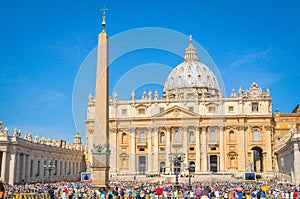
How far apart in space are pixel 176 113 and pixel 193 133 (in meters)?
4.31

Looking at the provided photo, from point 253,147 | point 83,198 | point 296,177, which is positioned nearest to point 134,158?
point 253,147

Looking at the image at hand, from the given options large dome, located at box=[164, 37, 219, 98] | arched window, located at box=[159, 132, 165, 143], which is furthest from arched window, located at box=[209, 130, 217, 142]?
large dome, located at box=[164, 37, 219, 98]

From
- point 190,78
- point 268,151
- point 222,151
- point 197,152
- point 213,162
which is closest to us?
point 268,151

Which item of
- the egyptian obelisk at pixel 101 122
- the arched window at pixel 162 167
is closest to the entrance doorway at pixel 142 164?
the arched window at pixel 162 167

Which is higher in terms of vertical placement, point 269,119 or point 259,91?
point 259,91

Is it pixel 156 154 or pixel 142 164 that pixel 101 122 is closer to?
pixel 156 154

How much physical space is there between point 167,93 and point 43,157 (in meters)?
48.3

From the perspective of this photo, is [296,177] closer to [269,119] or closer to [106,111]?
[106,111]

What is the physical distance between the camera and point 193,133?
67625mm

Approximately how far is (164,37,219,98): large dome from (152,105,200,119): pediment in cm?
2232

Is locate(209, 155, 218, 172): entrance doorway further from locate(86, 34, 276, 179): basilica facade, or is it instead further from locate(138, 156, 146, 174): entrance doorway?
locate(138, 156, 146, 174): entrance doorway

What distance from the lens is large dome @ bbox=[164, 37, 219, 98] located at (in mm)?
92000

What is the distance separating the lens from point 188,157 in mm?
66875

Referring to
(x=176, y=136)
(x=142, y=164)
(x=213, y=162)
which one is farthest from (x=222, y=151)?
(x=142, y=164)
